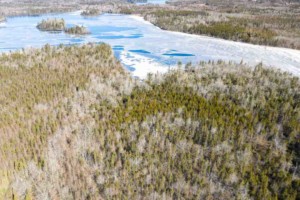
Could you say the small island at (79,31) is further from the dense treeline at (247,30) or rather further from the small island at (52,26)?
the dense treeline at (247,30)

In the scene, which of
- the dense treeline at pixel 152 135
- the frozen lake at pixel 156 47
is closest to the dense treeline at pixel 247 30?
the frozen lake at pixel 156 47

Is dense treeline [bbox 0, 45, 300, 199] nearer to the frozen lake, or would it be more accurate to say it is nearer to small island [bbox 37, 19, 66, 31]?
the frozen lake

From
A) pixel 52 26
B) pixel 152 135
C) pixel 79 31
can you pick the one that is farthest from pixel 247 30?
pixel 52 26

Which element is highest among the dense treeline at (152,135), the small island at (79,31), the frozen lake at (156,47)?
the small island at (79,31)

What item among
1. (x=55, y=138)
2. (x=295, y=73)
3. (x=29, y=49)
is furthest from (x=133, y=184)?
(x=29, y=49)

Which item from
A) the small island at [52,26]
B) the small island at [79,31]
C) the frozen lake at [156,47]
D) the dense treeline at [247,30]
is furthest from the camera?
the small island at [52,26]

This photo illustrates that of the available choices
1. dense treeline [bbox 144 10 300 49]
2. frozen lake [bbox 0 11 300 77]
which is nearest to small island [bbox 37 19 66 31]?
frozen lake [bbox 0 11 300 77]

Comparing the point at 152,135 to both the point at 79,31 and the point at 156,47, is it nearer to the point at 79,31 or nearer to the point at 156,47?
the point at 156,47

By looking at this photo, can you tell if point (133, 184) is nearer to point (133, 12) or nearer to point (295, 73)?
point (295, 73)
